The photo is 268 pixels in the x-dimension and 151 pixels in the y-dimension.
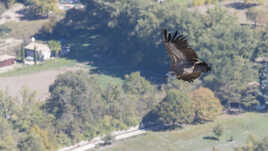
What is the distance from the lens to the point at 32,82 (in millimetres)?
73688

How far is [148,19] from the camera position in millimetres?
79562

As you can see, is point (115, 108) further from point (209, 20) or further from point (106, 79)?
point (209, 20)

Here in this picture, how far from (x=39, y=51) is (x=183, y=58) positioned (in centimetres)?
7136

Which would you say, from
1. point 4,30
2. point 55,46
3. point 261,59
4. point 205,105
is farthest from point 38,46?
point 261,59

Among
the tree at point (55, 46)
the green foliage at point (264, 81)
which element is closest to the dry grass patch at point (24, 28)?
the tree at point (55, 46)

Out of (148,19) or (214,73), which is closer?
(214,73)

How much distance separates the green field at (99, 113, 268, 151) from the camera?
2188 inches

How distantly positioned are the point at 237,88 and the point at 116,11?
27.3 m

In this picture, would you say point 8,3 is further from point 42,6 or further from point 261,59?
point 261,59

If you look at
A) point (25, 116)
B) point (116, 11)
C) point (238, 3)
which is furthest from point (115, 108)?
point (238, 3)

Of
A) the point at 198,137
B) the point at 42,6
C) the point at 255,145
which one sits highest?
the point at 42,6

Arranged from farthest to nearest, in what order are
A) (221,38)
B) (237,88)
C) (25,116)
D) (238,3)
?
(238,3) < (221,38) < (237,88) < (25,116)

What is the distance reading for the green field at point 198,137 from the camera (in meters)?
55.6

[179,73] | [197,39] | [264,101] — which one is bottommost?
[264,101]
